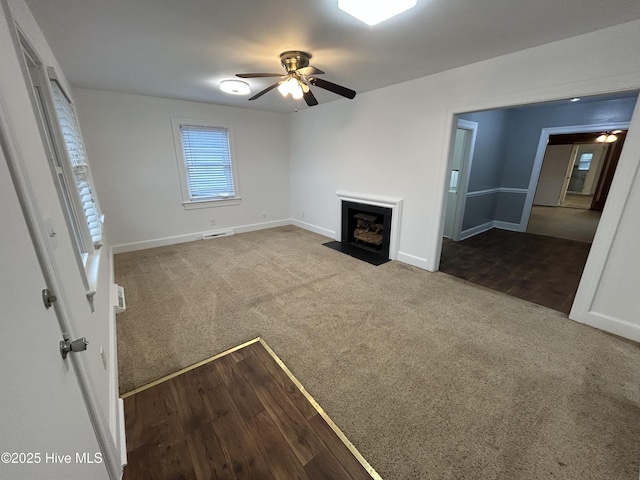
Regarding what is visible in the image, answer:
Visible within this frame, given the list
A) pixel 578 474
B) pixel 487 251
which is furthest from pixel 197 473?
pixel 487 251

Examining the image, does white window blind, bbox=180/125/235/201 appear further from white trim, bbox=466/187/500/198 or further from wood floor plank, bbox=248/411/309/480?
white trim, bbox=466/187/500/198

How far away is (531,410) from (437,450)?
2.34 feet

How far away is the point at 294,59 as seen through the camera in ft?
7.98

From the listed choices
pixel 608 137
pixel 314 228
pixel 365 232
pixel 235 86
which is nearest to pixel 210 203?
pixel 314 228

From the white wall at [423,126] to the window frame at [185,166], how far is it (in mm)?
1284

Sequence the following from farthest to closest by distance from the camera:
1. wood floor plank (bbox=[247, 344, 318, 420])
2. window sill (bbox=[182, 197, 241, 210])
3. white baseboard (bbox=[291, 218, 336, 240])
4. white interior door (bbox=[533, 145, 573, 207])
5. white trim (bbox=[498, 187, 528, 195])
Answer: white interior door (bbox=[533, 145, 573, 207])
white trim (bbox=[498, 187, 528, 195])
white baseboard (bbox=[291, 218, 336, 240])
window sill (bbox=[182, 197, 241, 210])
wood floor plank (bbox=[247, 344, 318, 420])

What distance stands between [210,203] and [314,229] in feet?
6.89

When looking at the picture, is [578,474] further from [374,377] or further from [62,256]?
[62,256]

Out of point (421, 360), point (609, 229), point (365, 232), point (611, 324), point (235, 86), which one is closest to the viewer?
point (421, 360)

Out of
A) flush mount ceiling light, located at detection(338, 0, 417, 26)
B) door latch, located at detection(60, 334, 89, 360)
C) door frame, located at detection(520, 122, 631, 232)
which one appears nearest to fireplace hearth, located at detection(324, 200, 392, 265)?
flush mount ceiling light, located at detection(338, 0, 417, 26)

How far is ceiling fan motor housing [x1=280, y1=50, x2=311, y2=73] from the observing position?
2404 mm

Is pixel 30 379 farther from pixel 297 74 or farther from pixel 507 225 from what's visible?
pixel 507 225

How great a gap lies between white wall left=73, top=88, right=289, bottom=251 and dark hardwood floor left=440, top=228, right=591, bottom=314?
390 centimetres

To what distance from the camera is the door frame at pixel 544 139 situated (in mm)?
4379
